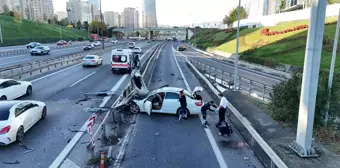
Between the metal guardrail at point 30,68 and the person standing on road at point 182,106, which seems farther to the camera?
the metal guardrail at point 30,68

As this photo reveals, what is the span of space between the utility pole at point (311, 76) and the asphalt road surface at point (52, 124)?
801 cm

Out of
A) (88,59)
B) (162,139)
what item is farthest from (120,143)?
(88,59)

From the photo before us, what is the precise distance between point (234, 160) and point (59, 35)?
410 feet

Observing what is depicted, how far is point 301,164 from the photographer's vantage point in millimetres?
7789

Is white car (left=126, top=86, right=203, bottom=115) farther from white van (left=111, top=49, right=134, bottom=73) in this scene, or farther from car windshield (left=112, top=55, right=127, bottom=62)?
car windshield (left=112, top=55, right=127, bottom=62)

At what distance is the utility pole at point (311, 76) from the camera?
7906 mm

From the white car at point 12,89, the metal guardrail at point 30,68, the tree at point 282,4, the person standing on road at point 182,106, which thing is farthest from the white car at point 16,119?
the tree at point 282,4

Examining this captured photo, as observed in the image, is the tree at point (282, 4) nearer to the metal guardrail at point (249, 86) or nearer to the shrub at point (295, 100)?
the metal guardrail at point (249, 86)

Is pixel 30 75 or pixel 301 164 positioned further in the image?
pixel 30 75

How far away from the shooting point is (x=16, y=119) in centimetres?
975

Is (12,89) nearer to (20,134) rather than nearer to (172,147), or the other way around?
(20,134)

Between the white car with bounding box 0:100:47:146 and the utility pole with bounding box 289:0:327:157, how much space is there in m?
9.64

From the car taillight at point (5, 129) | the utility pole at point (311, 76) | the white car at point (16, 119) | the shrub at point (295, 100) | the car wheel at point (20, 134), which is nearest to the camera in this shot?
the utility pole at point (311, 76)

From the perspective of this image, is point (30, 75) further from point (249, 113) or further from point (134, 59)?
point (249, 113)
